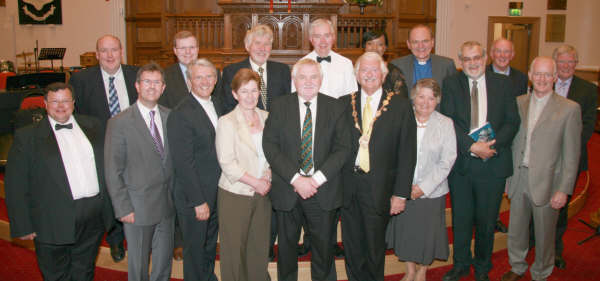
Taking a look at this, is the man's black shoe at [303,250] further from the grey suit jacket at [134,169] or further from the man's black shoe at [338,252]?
the grey suit jacket at [134,169]

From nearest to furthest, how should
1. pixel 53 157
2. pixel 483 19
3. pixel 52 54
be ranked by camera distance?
pixel 53 157
pixel 52 54
pixel 483 19

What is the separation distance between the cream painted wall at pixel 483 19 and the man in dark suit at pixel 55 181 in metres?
9.55

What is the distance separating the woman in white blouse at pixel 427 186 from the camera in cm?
289

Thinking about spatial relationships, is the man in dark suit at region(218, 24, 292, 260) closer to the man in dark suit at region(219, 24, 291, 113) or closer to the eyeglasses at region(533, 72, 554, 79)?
the man in dark suit at region(219, 24, 291, 113)

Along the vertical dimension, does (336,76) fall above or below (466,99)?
above

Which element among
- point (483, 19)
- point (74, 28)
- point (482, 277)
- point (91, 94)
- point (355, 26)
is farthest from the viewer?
point (74, 28)

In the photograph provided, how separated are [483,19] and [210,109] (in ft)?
32.1

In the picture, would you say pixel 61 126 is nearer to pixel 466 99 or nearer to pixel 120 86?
pixel 120 86

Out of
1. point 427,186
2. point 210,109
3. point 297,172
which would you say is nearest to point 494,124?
point 427,186

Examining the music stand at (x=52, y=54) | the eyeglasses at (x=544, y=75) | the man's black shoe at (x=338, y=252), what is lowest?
the man's black shoe at (x=338, y=252)

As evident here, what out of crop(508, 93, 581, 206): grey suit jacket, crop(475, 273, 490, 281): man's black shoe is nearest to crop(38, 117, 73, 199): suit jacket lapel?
crop(475, 273, 490, 281): man's black shoe

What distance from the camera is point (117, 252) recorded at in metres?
3.53

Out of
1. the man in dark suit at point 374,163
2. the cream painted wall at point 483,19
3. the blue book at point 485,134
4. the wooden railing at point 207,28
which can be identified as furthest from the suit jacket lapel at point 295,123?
the cream painted wall at point 483,19

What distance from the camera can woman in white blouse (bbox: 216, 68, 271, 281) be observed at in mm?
2586
